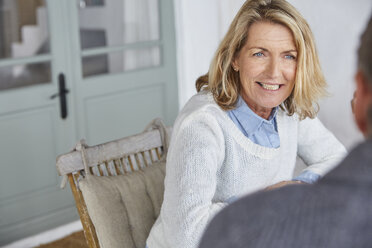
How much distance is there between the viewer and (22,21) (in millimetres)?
3371

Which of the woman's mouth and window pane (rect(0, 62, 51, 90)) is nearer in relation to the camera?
the woman's mouth

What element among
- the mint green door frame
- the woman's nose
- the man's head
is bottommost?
the mint green door frame

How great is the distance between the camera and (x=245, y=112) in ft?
5.61

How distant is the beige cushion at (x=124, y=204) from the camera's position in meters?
1.68

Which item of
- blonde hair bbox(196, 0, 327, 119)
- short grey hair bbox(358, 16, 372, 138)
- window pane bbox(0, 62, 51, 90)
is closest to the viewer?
short grey hair bbox(358, 16, 372, 138)

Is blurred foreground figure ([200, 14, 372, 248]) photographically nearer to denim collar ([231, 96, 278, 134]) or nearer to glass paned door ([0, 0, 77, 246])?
denim collar ([231, 96, 278, 134])

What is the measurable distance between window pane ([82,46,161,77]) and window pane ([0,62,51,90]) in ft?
0.91

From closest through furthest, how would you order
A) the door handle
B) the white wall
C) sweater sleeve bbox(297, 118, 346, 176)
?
sweater sleeve bbox(297, 118, 346, 176), the white wall, the door handle

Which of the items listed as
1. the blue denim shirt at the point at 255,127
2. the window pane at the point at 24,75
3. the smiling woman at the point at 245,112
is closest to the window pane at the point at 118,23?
the window pane at the point at 24,75

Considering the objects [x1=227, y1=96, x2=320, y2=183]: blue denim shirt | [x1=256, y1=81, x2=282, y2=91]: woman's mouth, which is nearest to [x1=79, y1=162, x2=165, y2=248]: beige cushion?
[x1=227, y1=96, x2=320, y2=183]: blue denim shirt

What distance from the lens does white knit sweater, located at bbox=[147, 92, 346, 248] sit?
150 centimetres

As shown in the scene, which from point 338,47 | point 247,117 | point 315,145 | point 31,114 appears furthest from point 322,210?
point 31,114

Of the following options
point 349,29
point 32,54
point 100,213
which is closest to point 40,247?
point 32,54

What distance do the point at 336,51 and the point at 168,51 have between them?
4.02 feet
